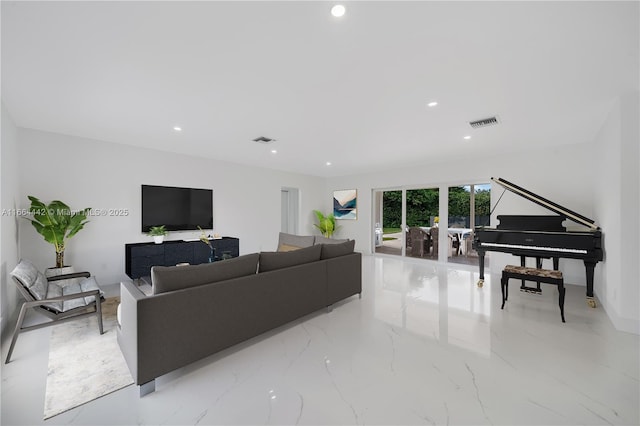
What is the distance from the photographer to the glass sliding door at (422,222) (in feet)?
21.5

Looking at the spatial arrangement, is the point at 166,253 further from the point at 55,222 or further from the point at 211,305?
the point at 211,305

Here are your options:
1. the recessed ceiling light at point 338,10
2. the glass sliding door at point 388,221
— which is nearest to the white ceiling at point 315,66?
the recessed ceiling light at point 338,10

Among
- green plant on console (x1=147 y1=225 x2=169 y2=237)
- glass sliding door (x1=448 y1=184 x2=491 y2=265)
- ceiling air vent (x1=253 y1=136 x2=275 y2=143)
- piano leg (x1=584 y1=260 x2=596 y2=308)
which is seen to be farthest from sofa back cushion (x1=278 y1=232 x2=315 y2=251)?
piano leg (x1=584 y1=260 x2=596 y2=308)

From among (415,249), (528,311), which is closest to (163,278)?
(528,311)

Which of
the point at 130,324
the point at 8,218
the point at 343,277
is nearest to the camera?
the point at 130,324

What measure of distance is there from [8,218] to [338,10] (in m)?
4.30

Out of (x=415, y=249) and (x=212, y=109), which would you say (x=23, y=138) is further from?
(x=415, y=249)

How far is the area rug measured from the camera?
5.91ft

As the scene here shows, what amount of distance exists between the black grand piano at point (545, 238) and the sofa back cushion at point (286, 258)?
2.96 metres

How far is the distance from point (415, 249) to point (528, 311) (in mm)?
3599

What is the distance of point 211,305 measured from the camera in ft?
7.15

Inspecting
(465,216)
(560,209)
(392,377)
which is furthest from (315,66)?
(465,216)

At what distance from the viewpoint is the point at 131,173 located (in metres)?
4.86

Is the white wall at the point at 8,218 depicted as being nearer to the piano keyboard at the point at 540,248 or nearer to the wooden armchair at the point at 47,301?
the wooden armchair at the point at 47,301
